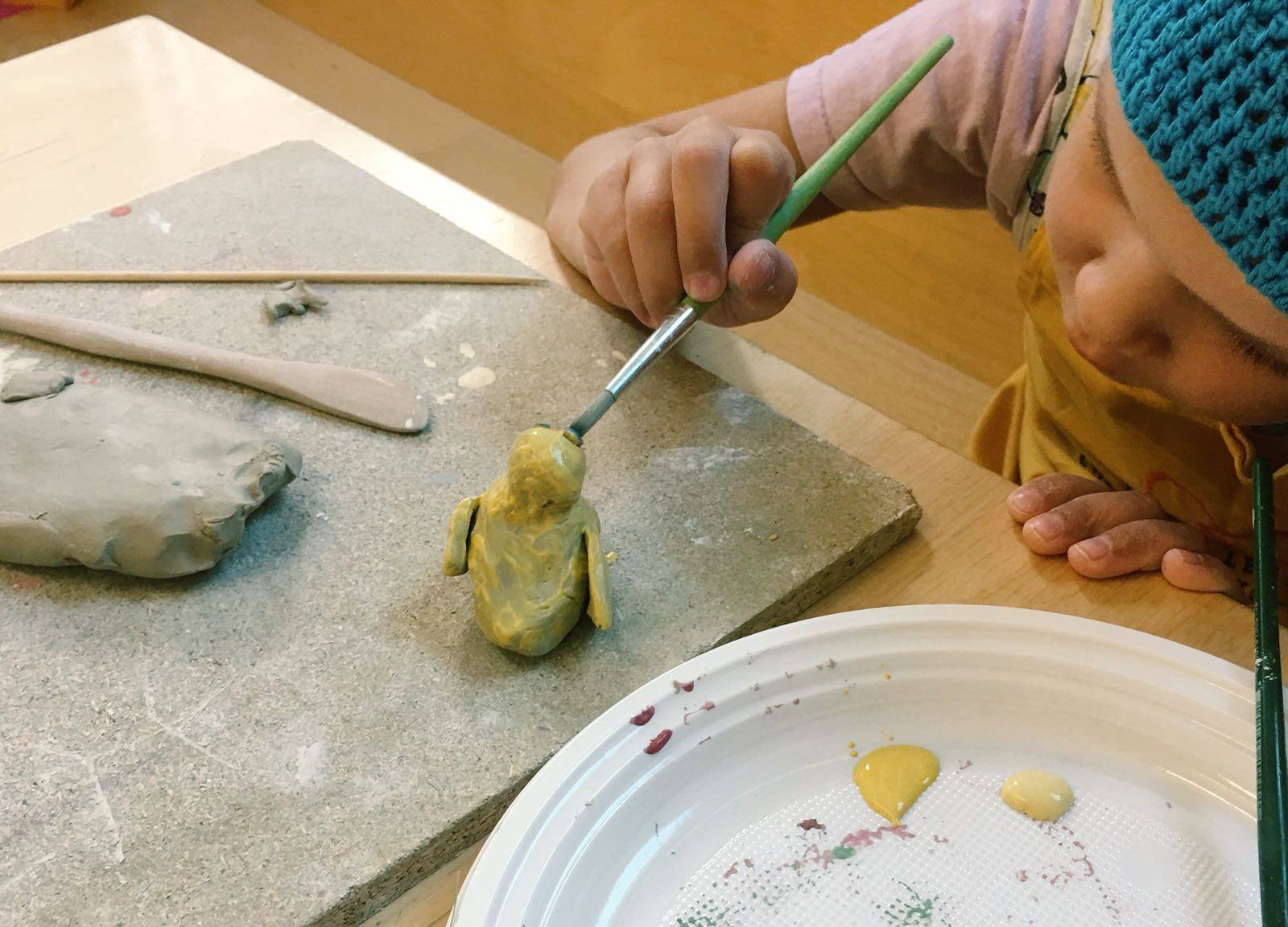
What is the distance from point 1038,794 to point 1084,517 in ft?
0.74

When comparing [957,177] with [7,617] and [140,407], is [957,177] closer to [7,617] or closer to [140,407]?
[140,407]

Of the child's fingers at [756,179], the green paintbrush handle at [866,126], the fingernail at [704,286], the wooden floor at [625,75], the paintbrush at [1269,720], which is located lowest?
the wooden floor at [625,75]

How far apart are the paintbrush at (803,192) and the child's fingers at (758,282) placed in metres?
0.02

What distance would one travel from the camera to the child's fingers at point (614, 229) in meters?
0.82

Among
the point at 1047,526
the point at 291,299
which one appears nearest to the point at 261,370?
the point at 291,299

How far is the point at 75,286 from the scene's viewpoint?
3.03 ft

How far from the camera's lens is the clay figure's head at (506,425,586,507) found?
625 millimetres

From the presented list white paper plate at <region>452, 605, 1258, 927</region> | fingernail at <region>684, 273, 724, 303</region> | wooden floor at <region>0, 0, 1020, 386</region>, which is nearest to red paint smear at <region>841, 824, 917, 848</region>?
white paper plate at <region>452, 605, 1258, 927</region>

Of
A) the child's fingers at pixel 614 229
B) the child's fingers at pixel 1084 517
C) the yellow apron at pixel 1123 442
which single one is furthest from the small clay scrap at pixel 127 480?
the yellow apron at pixel 1123 442

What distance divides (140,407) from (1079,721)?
642mm

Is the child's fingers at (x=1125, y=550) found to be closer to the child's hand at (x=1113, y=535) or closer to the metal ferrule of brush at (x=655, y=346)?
the child's hand at (x=1113, y=535)

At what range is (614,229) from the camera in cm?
82

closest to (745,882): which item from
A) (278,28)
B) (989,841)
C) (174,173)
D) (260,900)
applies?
(989,841)

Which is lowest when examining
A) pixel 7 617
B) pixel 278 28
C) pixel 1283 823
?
pixel 278 28
